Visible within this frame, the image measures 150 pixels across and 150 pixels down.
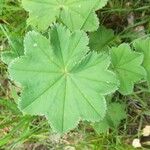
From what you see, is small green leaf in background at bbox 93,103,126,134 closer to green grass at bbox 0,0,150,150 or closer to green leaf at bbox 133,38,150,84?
green grass at bbox 0,0,150,150

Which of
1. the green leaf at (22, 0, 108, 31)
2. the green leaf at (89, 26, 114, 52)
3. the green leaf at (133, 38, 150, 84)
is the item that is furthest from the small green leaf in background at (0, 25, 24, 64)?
the green leaf at (133, 38, 150, 84)

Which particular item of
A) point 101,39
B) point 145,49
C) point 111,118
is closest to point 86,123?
point 111,118

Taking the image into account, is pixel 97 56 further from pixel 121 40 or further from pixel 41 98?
pixel 121 40

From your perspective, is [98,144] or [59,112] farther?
A: [98,144]

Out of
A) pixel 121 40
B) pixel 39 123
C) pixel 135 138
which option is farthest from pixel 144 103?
pixel 39 123

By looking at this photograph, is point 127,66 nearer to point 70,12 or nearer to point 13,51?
point 70,12


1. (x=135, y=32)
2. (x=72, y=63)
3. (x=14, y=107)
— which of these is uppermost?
(x=135, y=32)
